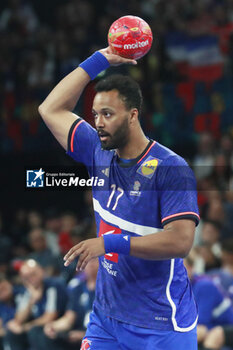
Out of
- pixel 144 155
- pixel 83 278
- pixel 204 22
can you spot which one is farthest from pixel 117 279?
pixel 204 22

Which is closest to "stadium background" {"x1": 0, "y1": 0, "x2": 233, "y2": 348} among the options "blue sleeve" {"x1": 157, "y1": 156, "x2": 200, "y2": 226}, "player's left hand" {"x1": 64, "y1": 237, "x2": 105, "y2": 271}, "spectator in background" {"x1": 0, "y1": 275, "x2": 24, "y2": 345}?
"spectator in background" {"x1": 0, "y1": 275, "x2": 24, "y2": 345}

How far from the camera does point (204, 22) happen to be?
41.3 ft

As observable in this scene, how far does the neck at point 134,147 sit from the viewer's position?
374 cm

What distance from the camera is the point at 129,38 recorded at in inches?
157

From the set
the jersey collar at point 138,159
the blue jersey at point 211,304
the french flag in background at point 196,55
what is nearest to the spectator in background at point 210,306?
the blue jersey at point 211,304

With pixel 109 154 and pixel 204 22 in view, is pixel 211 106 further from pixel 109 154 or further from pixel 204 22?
pixel 109 154

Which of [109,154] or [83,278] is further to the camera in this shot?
[83,278]

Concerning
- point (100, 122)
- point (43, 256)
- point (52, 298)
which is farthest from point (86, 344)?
point (43, 256)

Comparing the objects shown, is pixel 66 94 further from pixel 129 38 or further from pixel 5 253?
pixel 5 253

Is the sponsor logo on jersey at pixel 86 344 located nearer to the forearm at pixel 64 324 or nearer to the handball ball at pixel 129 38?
the handball ball at pixel 129 38

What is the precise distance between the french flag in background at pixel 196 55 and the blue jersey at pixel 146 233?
855cm

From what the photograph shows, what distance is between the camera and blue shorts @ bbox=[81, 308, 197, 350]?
3.58m

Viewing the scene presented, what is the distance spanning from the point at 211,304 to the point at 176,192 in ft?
10.7

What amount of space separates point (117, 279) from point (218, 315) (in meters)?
3.14
